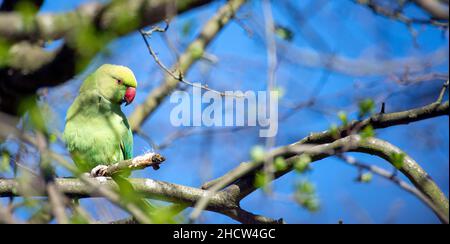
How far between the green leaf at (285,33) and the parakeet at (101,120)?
1463 millimetres

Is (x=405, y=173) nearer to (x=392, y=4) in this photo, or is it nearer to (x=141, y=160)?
(x=141, y=160)

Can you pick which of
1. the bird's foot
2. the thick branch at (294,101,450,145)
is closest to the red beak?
the bird's foot

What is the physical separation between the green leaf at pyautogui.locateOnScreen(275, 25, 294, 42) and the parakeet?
146 centimetres

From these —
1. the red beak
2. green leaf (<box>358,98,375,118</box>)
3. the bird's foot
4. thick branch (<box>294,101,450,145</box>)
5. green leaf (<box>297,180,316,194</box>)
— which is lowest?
green leaf (<box>297,180,316,194</box>)

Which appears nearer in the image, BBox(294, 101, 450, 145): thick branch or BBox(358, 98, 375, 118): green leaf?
BBox(358, 98, 375, 118): green leaf

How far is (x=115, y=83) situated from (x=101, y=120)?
44 cm

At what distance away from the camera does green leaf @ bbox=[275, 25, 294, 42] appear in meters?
4.13

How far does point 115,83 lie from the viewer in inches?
185

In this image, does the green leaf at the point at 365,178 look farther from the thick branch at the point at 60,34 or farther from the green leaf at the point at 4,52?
the green leaf at the point at 4,52

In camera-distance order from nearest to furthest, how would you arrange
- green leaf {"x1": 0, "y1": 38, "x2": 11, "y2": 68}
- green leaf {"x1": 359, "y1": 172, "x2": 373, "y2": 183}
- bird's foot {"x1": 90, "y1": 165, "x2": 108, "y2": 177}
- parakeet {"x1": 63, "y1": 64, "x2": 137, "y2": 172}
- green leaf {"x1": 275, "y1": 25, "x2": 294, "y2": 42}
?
green leaf {"x1": 0, "y1": 38, "x2": 11, "y2": 68}
green leaf {"x1": 359, "y1": 172, "x2": 373, "y2": 183}
bird's foot {"x1": 90, "y1": 165, "x2": 108, "y2": 177}
green leaf {"x1": 275, "y1": 25, "x2": 294, "y2": 42}
parakeet {"x1": 63, "y1": 64, "x2": 137, "y2": 172}

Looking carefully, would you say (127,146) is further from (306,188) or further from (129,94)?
(306,188)

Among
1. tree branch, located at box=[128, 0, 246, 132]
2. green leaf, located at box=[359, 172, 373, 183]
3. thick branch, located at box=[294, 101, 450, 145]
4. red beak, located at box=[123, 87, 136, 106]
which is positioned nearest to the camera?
thick branch, located at box=[294, 101, 450, 145]

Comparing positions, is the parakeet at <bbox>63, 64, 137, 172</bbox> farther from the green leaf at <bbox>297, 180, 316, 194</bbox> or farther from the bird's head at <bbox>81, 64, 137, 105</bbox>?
the green leaf at <bbox>297, 180, 316, 194</bbox>

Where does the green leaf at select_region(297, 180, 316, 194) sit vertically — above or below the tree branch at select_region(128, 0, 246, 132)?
below
